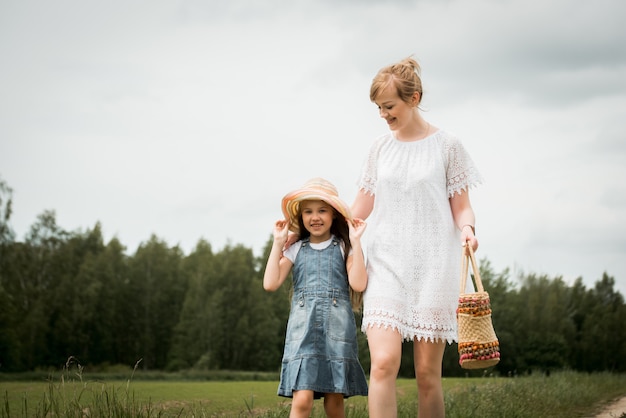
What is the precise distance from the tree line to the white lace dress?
3984 cm

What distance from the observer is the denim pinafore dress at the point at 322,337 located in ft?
15.4

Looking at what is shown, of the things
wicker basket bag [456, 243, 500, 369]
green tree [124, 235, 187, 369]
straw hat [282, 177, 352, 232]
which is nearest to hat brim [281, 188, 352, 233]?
straw hat [282, 177, 352, 232]

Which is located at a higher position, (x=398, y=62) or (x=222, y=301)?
(x=222, y=301)

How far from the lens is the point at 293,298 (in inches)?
194

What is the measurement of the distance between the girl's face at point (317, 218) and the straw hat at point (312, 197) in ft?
0.17

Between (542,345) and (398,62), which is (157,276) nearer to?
(542,345)

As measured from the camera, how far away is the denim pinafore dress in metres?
4.70

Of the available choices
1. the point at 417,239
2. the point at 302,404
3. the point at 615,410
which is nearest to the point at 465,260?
the point at 417,239

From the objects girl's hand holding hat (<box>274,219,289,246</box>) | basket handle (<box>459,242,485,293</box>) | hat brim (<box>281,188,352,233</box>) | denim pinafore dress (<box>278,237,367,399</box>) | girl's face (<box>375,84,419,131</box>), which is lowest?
denim pinafore dress (<box>278,237,367,399</box>)

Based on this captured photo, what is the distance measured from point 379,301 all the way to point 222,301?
47.9m

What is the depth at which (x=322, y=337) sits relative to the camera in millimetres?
4758

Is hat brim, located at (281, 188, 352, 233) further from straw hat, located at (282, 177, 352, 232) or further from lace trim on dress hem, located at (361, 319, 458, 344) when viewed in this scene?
lace trim on dress hem, located at (361, 319, 458, 344)

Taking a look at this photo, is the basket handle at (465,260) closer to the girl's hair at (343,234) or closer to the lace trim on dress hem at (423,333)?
the lace trim on dress hem at (423,333)

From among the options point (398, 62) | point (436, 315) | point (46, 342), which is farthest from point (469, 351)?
point (46, 342)
